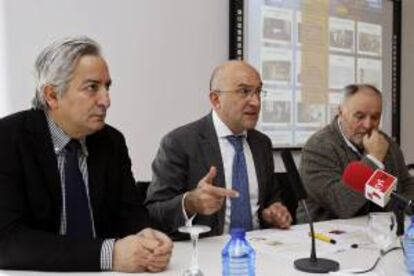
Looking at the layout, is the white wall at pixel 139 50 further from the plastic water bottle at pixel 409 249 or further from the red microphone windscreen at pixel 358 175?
the plastic water bottle at pixel 409 249

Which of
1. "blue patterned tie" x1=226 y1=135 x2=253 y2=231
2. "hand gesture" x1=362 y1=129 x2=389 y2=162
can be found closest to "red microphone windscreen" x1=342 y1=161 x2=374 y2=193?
"blue patterned tie" x1=226 y1=135 x2=253 y2=231

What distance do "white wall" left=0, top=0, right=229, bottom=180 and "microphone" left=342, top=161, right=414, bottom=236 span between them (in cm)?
143

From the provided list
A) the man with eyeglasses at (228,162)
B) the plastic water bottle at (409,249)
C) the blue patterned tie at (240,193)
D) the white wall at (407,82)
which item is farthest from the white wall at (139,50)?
the white wall at (407,82)

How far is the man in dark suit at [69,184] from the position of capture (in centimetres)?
153

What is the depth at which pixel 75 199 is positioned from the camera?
5.85 ft

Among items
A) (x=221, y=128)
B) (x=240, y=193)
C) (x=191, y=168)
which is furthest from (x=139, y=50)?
(x=240, y=193)

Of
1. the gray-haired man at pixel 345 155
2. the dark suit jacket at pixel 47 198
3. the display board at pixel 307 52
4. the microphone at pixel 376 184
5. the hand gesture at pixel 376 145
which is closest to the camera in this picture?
the dark suit jacket at pixel 47 198

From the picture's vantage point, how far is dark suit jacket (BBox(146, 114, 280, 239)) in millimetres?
2254

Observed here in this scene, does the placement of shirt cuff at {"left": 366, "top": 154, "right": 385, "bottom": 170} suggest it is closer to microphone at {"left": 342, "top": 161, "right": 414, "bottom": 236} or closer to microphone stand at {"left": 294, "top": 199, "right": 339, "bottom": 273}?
microphone at {"left": 342, "top": 161, "right": 414, "bottom": 236}

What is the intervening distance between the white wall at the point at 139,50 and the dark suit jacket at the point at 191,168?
71 centimetres

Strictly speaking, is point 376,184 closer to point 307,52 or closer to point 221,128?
point 221,128

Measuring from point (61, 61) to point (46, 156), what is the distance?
302 millimetres

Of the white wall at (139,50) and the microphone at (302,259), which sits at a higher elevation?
the white wall at (139,50)

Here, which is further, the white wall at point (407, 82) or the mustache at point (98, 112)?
the white wall at point (407, 82)
